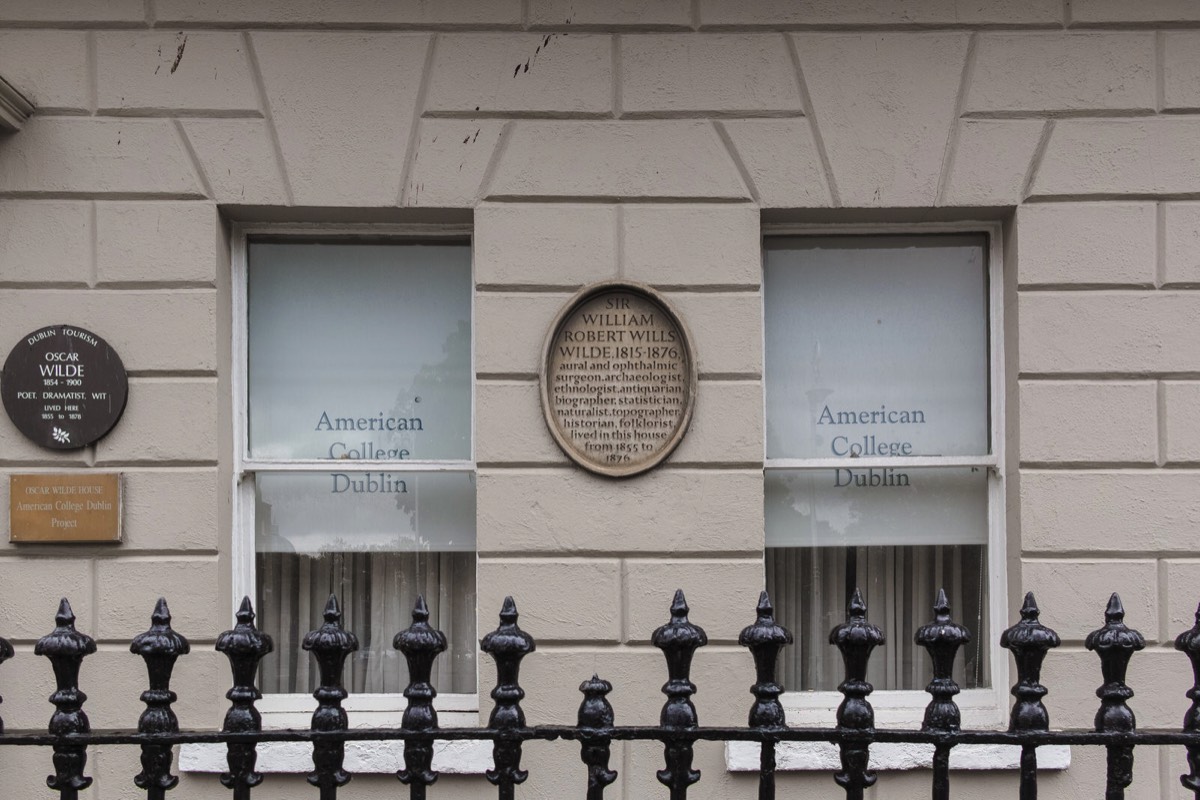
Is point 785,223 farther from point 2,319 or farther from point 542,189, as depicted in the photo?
point 2,319

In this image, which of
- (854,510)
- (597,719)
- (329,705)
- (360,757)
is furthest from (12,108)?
(854,510)

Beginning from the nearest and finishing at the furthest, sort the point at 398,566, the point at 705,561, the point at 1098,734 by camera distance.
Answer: the point at 1098,734, the point at 705,561, the point at 398,566

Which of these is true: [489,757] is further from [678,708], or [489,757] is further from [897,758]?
[678,708]

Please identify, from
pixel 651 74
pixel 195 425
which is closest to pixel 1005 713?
pixel 651 74

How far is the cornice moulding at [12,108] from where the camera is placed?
3.91m

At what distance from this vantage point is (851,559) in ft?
14.4

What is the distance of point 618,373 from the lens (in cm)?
420

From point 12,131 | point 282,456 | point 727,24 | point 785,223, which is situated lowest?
point 282,456

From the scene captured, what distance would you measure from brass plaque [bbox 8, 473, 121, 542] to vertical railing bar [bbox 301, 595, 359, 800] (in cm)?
211

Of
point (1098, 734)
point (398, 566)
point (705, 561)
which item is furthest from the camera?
point (398, 566)

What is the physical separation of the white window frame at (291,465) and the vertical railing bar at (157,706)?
1.98 metres

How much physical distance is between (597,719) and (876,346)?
2.56m

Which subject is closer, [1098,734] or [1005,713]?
[1098,734]

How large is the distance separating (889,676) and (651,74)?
266 cm
